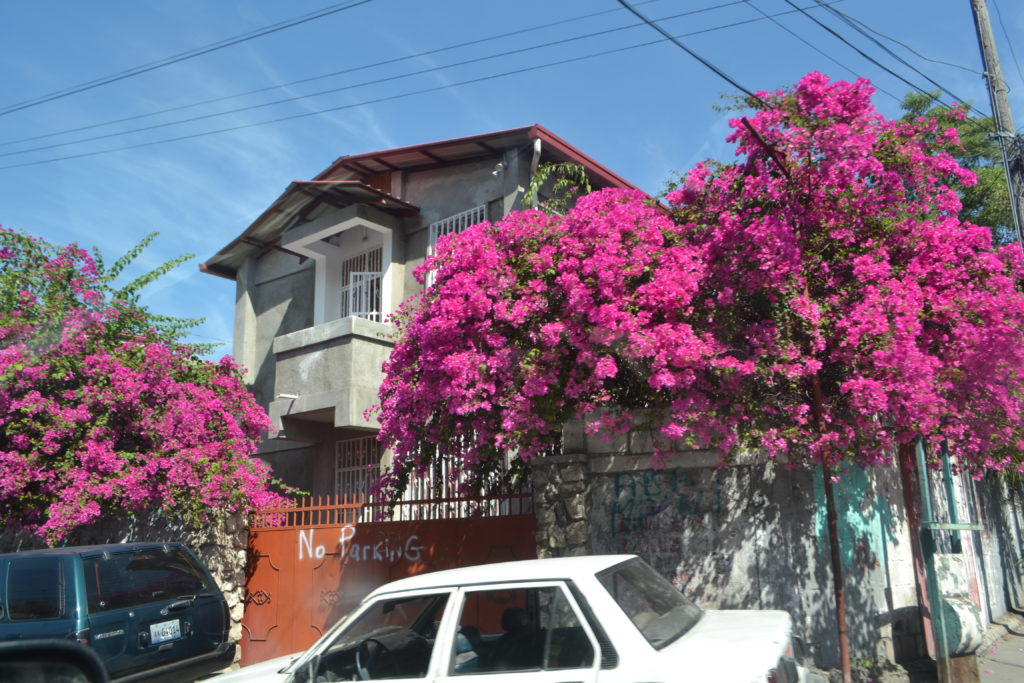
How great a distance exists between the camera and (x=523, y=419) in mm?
7465

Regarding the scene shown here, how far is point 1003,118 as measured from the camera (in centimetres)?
962

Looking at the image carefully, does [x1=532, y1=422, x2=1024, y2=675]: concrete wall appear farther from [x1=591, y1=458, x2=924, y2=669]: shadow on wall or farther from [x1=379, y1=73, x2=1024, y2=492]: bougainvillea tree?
[x1=379, y1=73, x2=1024, y2=492]: bougainvillea tree

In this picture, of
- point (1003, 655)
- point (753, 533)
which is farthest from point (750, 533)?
point (1003, 655)

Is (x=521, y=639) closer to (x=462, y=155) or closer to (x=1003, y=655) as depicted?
(x=1003, y=655)

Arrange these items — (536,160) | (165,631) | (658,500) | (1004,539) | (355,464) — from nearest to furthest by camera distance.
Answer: (165,631) < (658,500) < (1004,539) < (536,160) < (355,464)

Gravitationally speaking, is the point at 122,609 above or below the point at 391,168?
below

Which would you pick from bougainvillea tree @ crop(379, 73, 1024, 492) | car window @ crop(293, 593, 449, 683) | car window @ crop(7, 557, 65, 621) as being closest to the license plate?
car window @ crop(7, 557, 65, 621)

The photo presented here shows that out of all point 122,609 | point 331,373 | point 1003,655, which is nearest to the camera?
point 122,609

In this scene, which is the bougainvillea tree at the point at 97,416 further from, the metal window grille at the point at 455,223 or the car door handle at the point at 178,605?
the metal window grille at the point at 455,223

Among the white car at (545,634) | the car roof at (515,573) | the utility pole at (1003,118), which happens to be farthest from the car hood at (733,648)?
the utility pole at (1003,118)

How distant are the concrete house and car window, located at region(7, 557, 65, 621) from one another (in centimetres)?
567

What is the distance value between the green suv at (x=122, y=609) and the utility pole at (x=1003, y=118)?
966 cm

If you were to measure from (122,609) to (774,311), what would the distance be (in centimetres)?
614

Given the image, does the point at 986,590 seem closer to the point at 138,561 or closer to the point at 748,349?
the point at 748,349
